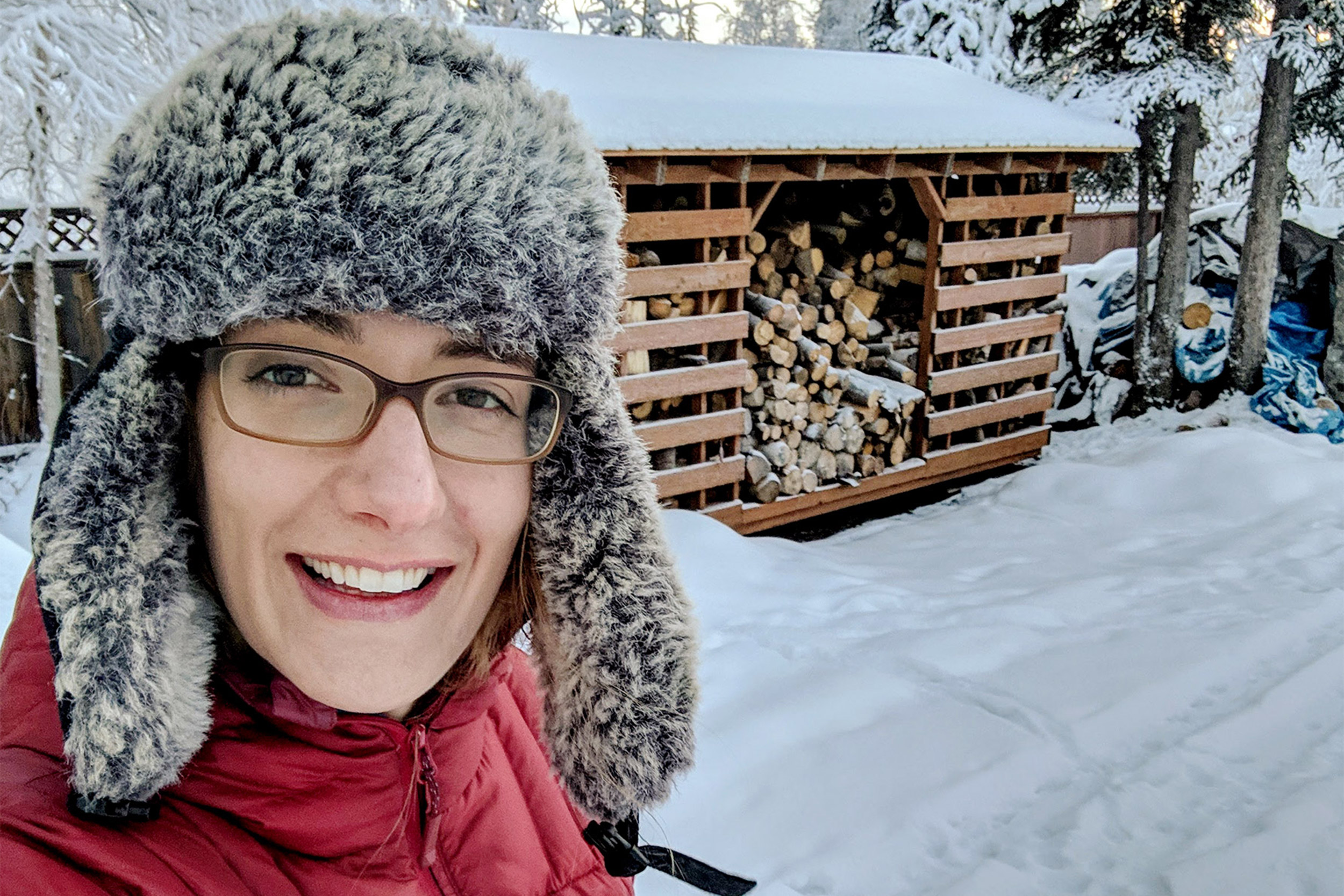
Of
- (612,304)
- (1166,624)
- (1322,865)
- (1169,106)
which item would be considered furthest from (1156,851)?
(1169,106)

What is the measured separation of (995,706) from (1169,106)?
7802 mm

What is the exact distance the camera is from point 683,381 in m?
5.96

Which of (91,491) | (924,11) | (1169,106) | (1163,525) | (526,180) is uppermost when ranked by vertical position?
(924,11)

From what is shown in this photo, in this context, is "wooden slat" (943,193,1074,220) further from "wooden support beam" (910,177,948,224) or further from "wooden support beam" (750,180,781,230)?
"wooden support beam" (750,180,781,230)

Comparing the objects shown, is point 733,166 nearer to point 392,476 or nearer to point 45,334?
point 392,476

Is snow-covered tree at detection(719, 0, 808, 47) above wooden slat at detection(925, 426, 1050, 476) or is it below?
above

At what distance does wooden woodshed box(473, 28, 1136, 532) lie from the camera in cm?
564

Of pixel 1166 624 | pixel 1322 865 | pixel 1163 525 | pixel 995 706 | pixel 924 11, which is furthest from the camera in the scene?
pixel 924 11

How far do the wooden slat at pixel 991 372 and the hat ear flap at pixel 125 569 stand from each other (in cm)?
708

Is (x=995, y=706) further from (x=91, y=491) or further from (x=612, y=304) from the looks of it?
(x=91, y=491)

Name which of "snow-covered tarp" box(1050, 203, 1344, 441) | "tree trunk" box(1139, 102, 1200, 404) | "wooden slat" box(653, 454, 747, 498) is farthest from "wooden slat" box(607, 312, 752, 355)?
"tree trunk" box(1139, 102, 1200, 404)

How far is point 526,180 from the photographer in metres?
1.16

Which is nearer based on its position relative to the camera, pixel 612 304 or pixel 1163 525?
pixel 612 304

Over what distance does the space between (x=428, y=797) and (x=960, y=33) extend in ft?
45.0
